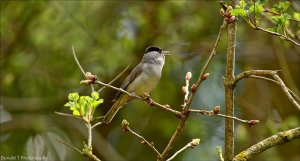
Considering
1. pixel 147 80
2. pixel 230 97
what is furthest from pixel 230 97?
pixel 147 80

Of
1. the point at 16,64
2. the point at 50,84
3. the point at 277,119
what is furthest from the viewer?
the point at 50,84

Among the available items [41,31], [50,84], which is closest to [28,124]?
[50,84]

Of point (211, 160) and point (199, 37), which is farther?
point (199, 37)

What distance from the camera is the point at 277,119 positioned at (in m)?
6.58

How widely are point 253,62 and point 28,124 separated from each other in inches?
131

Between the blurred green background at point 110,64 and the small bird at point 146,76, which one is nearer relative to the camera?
the small bird at point 146,76

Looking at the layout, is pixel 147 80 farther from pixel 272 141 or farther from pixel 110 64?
pixel 272 141

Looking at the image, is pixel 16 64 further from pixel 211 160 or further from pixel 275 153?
pixel 275 153

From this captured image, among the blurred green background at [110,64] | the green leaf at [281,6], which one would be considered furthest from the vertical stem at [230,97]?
the blurred green background at [110,64]

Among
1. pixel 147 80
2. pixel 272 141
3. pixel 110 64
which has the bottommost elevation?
pixel 110 64

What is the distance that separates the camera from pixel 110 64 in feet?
23.5

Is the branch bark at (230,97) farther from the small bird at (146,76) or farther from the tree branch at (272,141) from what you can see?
the small bird at (146,76)

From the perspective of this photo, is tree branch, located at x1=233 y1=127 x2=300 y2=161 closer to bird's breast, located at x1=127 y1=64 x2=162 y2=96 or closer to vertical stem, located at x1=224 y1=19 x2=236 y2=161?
vertical stem, located at x1=224 y1=19 x2=236 y2=161

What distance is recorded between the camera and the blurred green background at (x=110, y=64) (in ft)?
24.3
